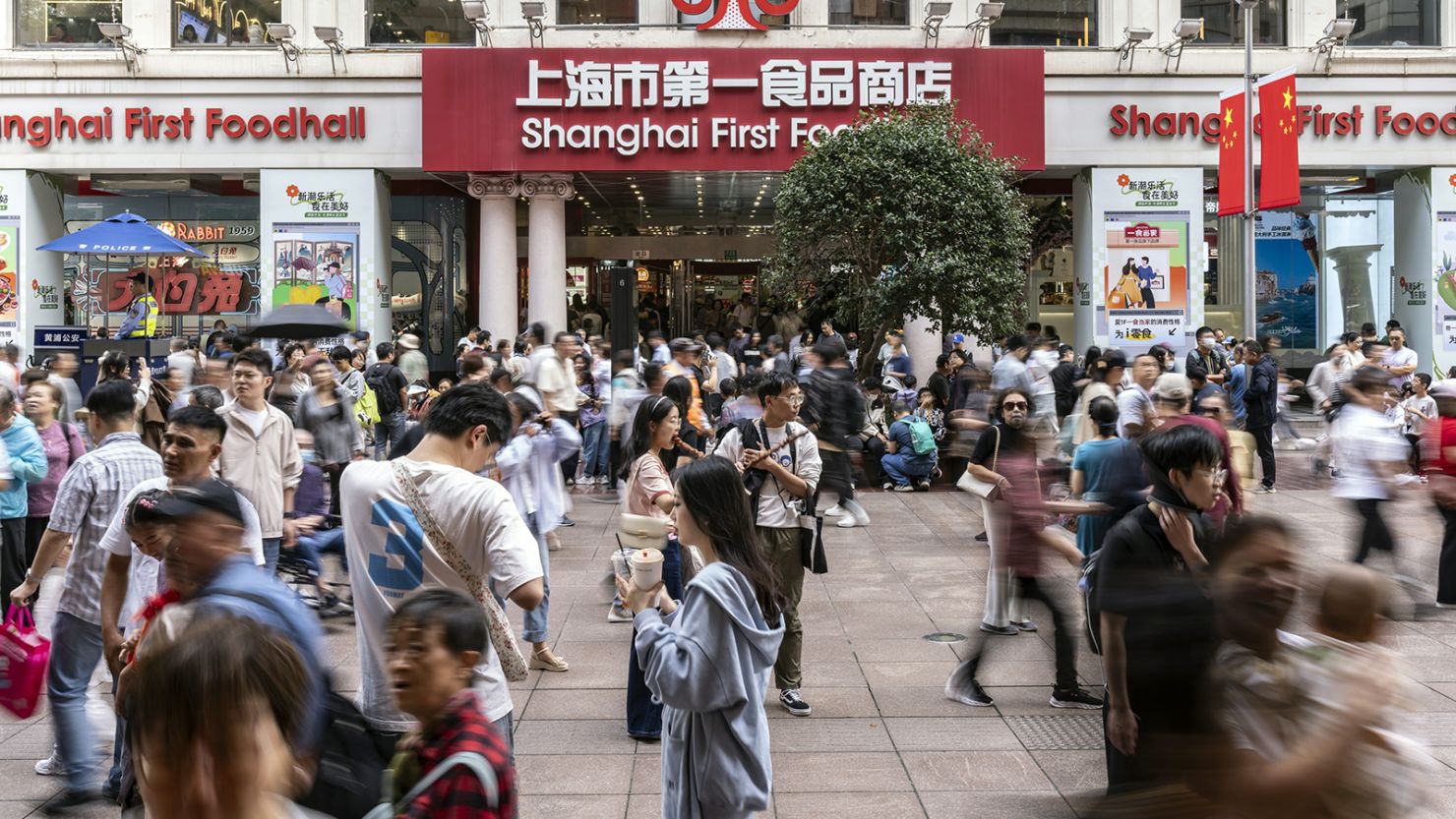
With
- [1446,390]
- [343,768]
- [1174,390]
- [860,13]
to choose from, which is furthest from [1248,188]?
[343,768]

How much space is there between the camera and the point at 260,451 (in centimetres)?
759

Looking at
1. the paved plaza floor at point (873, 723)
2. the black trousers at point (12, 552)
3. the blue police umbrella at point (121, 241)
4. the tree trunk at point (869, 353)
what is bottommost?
the paved plaza floor at point (873, 723)

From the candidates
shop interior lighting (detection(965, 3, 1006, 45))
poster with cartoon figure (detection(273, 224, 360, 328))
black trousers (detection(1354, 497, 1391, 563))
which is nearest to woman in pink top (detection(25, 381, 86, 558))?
black trousers (detection(1354, 497, 1391, 563))

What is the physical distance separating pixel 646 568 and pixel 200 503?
1.31 m

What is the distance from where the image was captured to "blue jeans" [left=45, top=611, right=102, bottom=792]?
5668 millimetres

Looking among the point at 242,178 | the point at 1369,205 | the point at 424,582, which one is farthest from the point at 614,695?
the point at 1369,205

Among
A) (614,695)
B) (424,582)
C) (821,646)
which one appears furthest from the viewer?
(821,646)

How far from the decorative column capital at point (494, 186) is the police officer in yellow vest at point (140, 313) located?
6.44 m

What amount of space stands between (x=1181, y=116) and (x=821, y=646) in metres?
18.1

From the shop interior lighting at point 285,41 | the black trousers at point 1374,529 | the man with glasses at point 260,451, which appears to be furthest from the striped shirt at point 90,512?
the shop interior lighting at point 285,41

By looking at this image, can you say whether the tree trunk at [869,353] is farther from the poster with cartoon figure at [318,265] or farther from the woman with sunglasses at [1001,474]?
the woman with sunglasses at [1001,474]

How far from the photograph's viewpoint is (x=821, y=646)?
8.71 meters

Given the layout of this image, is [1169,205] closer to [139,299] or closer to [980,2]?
[980,2]

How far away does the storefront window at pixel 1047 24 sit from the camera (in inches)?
957
